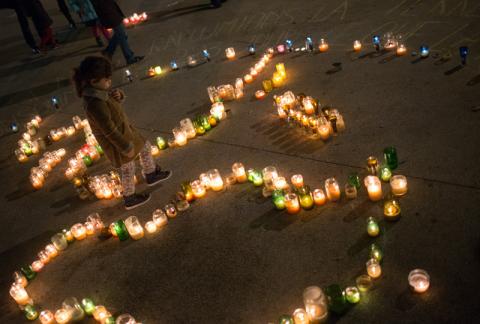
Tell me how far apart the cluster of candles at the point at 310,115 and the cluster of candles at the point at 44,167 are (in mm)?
3775

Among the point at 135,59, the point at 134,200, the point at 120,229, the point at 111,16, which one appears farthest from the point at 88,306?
the point at 135,59

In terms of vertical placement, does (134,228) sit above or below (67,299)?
above

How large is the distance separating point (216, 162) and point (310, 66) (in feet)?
10.3

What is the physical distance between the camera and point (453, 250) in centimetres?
396

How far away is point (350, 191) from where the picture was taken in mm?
4828

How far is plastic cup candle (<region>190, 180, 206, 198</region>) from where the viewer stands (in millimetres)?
5634

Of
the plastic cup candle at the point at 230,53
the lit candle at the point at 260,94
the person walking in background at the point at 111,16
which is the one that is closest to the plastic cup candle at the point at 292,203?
the lit candle at the point at 260,94

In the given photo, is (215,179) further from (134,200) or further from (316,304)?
(316,304)

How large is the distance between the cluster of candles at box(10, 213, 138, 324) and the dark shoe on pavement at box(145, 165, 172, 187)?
88 cm

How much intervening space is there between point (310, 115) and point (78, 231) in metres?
3.60

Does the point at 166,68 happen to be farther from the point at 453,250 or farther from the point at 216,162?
the point at 453,250

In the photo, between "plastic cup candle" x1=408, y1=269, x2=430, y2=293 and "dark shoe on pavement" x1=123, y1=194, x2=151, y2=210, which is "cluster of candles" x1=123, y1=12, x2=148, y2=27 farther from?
"plastic cup candle" x1=408, y1=269, x2=430, y2=293

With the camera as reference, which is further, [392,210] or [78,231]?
[78,231]

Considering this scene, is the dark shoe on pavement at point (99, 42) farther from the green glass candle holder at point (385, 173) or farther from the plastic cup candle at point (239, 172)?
the green glass candle holder at point (385, 173)
